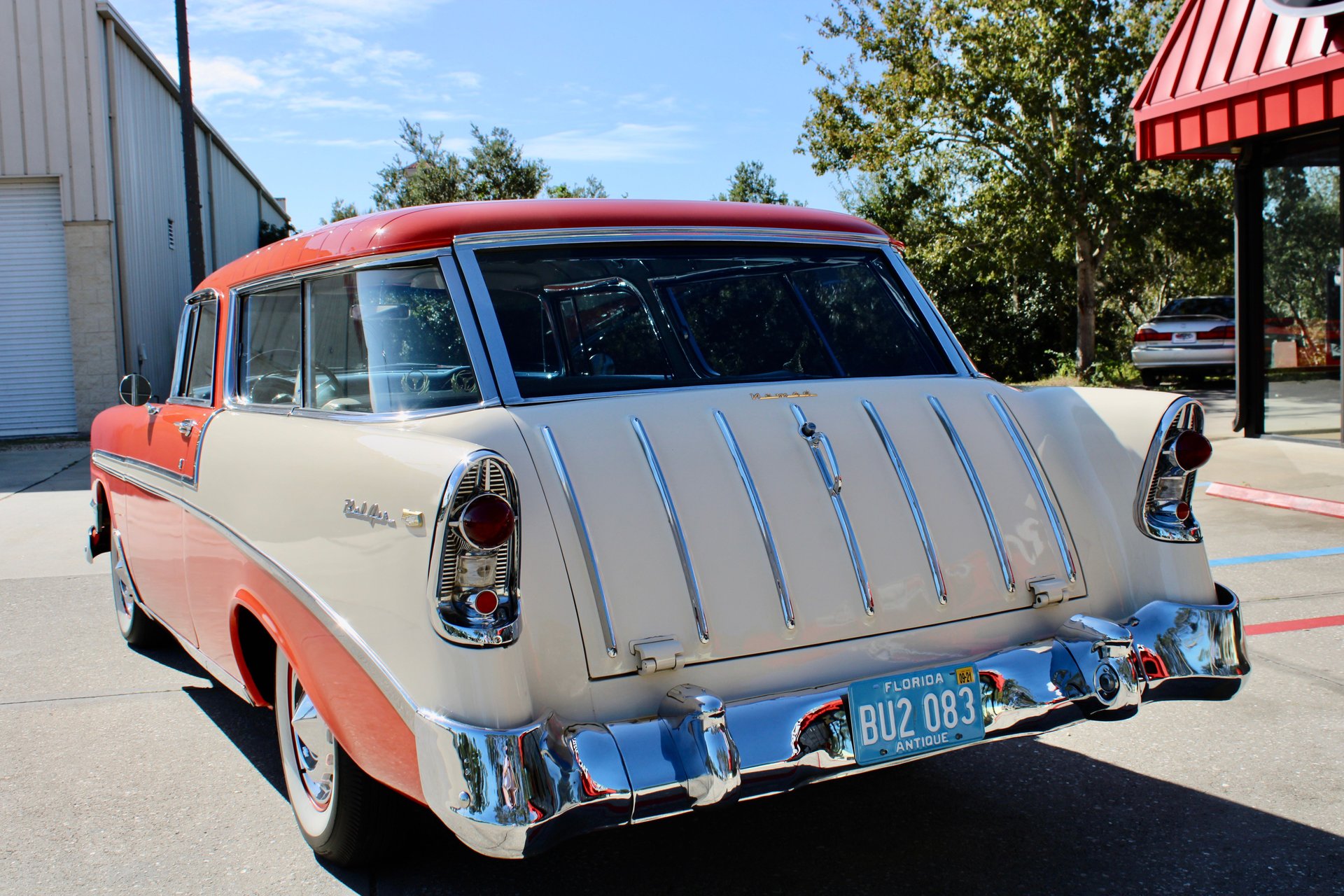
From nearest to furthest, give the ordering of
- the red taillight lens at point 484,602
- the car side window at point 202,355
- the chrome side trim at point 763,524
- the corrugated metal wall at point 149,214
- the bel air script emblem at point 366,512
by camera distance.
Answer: the red taillight lens at point 484,602 → the bel air script emblem at point 366,512 → the chrome side trim at point 763,524 → the car side window at point 202,355 → the corrugated metal wall at point 149,214

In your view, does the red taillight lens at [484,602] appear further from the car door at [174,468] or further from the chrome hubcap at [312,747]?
the car door at [174,468]

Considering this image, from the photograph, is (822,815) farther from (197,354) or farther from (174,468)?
(197,354)

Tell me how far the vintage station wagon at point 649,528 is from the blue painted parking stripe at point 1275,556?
3890 millimetres

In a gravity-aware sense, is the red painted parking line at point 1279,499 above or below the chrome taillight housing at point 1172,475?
below

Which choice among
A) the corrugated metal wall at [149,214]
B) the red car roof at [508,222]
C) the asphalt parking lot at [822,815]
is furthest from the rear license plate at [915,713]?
the corrugated metal wall at [149,214]

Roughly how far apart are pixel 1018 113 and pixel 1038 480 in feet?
58.1

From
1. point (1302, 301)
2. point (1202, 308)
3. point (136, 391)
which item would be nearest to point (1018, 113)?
point (1202, 308)

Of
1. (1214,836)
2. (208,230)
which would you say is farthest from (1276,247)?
(208,230)

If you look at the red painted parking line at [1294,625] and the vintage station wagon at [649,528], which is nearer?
the vintage station wagon at [649,528]

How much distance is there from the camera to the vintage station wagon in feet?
8.11

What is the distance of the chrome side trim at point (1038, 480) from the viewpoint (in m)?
3.17

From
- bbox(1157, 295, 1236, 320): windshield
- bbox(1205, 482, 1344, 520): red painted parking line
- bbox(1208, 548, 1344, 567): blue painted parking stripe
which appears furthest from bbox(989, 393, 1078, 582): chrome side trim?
bbox(1157, 295, 1236, 320): windshield

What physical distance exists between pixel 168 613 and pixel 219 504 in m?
1.03

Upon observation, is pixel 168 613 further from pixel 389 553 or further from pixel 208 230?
pixel 208 230
